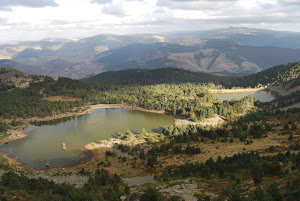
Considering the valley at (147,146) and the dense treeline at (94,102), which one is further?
the dense treeline at (94,102)

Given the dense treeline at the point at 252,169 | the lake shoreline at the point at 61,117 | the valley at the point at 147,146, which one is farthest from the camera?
the lake shoreline at the point at 61,117

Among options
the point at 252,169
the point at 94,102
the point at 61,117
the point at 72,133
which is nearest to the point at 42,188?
the point at 252,169

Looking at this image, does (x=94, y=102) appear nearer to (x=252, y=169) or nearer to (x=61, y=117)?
(x=61, y=117)

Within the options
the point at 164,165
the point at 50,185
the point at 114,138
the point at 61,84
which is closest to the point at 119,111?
the point at 114,138

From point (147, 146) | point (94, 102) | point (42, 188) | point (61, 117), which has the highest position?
point (94, 102)

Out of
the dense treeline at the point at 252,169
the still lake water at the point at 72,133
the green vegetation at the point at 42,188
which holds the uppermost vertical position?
the dense treeline at the point at 252,169

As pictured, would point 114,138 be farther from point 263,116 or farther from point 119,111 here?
point 263,116

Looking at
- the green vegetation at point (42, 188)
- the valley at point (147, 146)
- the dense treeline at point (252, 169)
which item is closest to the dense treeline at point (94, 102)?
the valley at point (147, 146)

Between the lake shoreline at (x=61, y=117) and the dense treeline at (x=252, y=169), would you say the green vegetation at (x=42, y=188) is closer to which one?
the dense treeline at (x=252, y=169)

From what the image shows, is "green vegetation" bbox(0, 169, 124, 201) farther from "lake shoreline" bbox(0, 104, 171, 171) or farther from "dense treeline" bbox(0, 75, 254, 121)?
"dense treeline" bbox(0, 75, 254, 121)
